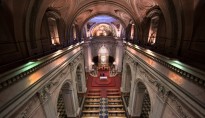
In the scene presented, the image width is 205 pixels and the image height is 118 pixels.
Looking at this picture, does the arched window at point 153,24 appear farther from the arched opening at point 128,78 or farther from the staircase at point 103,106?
the staircase at point 103,106

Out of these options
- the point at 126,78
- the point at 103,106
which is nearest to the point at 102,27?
the point at 126,78

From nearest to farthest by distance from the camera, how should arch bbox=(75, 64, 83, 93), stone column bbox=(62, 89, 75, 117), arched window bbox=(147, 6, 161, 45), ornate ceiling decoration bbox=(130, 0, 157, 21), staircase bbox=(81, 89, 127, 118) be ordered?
1. arched window bbox=(147, 6, 161, 45)
2. ornate ceiling decoration bbox=(130, 0, 157, 21)
3. stone column bbox=(62, 89, 75, 117)
4. staircase bbox=(81, 89, 127, 118)
5. arch bbox=(75, 64, 83, 93)

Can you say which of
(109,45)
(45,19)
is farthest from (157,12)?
(109,45)

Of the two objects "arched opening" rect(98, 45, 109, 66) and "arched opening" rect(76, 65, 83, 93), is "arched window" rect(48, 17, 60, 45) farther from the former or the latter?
"arched opening" rect(98, 45, 109, 66)

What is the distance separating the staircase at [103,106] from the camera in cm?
873

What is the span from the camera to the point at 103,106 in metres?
9.55

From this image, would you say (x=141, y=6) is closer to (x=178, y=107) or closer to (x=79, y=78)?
(x=178, y=107)

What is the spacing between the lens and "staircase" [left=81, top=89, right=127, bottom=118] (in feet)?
28.6

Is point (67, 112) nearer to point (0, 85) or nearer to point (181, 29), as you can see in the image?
point (0, 85)

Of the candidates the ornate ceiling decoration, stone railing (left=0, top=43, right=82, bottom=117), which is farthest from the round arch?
stone railing (left=0, top=43, right=82, bottom=117)

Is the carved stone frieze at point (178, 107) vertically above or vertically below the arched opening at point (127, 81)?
above

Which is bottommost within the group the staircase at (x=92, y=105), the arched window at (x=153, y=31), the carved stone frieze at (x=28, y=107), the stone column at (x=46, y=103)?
the staircase at (x=92, y=105)

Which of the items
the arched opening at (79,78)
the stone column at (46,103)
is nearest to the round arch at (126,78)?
the arched opening at (79,78)

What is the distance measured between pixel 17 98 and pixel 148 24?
7667 mm
